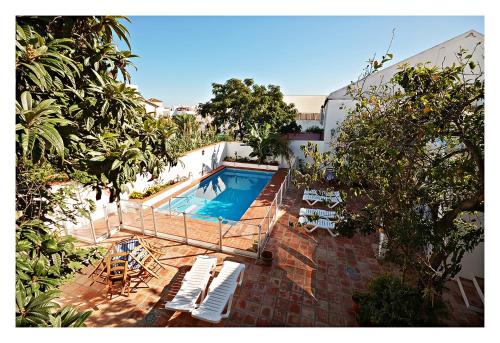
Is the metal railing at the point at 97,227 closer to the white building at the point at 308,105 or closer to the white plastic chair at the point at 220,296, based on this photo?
the white plastic chair at the point at 220,296

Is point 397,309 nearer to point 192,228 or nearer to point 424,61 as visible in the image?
point 192,228

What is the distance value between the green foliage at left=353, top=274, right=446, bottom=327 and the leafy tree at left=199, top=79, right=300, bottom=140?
21406 millimetres

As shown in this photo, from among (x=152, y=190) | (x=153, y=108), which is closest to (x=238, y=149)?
(x=152, y=190)

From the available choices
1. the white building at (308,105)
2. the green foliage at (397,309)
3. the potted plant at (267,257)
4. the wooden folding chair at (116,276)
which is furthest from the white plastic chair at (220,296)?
the white building at (308,105)

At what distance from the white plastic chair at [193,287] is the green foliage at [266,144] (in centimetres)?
1329

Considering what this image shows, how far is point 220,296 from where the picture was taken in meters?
5.20

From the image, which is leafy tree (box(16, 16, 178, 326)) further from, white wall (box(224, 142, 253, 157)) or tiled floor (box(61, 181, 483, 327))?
white wall (box(224, 142, 253, 157))

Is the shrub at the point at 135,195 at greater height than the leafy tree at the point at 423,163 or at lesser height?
lesser

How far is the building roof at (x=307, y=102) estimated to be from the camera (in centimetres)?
4731

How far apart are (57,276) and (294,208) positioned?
9826 mm

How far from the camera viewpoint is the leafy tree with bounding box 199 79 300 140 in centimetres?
2619

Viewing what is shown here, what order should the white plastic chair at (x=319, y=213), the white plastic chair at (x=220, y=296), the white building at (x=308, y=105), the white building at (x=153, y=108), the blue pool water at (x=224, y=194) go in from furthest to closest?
the white building at (x=308, y=105)
the blue pool water at (x=224, y=194)
the white plastic chair at (x=319, y=213)
the white plastic chair at (x=220, y=296)
the white building at (x=153, y=108)

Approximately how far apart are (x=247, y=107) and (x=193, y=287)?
84.0 feet

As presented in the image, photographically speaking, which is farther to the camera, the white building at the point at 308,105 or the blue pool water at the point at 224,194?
the white building at the point at 308,105
